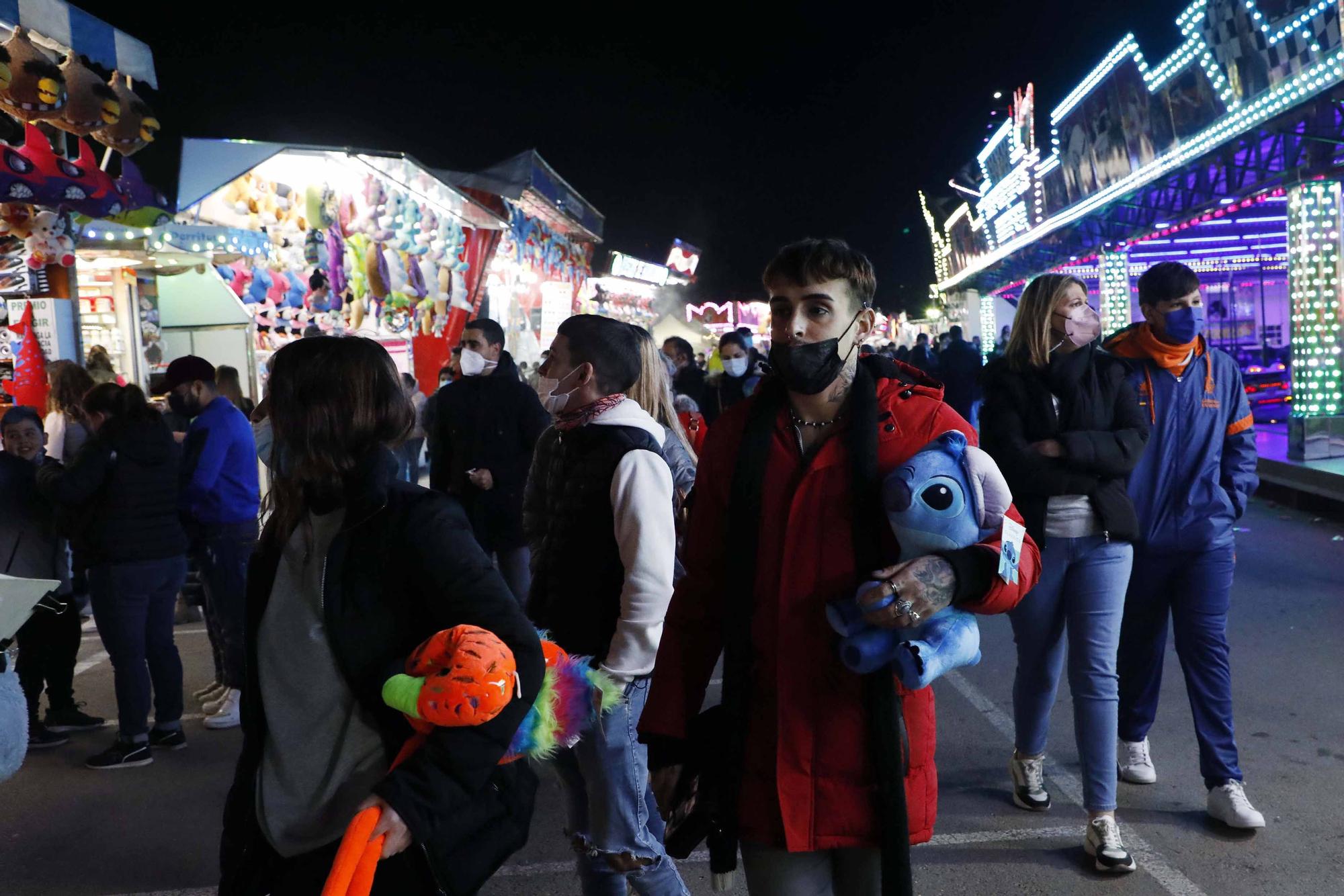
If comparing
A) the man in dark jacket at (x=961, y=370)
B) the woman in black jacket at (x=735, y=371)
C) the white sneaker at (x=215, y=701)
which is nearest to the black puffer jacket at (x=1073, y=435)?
the white sneaker at (x=215, y=701)

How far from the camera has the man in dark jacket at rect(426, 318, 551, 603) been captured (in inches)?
236

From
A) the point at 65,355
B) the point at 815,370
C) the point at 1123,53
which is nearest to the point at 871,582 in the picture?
the point at 815,370

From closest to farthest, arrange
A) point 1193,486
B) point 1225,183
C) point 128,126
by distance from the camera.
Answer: point 1193,486
point 128,126
point 1225,183

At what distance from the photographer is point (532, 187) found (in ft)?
63.2

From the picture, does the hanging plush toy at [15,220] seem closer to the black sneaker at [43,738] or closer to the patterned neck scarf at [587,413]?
the black sneaker at [43,738]

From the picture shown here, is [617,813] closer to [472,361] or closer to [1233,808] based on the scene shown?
[1233,808]

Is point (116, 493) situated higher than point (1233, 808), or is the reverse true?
point (116, 493)

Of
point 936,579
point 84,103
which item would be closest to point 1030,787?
point 936,579

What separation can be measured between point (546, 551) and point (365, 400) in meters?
1.14

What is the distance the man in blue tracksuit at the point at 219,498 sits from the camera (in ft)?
18.5

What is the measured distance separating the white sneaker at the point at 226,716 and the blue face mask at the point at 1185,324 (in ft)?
16.5

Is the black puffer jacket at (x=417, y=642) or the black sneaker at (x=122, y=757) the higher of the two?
the black puffer jacket at (x=417, y=642)

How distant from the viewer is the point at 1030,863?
153 inches

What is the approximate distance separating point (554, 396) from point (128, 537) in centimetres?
307
